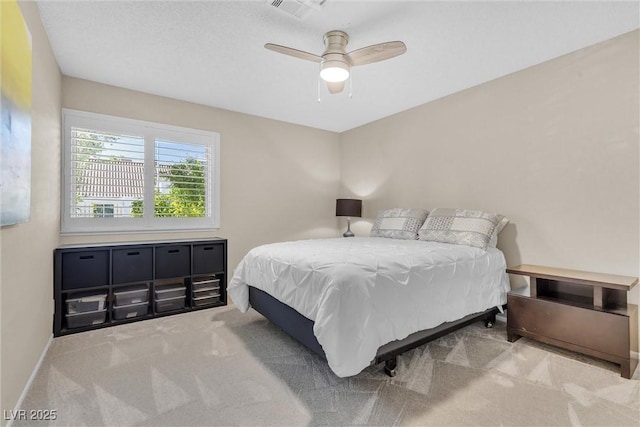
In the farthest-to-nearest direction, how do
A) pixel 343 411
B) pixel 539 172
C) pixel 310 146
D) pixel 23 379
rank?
pixel 310 146, pixel 539 172, pixel 23 379, pixel 343 411

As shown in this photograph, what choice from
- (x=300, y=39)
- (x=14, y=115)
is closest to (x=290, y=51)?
(x=300, y=39)

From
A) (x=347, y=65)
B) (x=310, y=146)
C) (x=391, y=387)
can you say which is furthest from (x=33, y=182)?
(x=310, y=146)

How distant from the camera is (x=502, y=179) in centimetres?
314

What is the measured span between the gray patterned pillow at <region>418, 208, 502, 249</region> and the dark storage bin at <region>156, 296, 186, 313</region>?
2730 mm

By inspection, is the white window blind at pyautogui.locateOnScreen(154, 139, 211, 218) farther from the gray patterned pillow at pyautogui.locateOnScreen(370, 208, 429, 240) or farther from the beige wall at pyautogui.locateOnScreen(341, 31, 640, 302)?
the beige wall at pyautogui.locateOnScreen(341, 31, 640, 302)

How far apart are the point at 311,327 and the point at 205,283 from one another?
1.96 metres

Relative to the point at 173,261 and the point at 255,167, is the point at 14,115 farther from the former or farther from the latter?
the point at 255,167

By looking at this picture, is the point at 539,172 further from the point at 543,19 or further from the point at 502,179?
the point at 543,19

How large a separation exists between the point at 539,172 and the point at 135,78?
4.05 m

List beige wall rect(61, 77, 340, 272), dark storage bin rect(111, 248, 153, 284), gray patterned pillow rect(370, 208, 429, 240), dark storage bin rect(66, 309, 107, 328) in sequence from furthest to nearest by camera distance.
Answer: gray patterned pillow rect(370, 208, 429, 240), beige wall rect(61, 77, 340, 272), dark storage bin rect(111, 248, 153, 284), dark storage bin rect(66, 309, 107, 328)

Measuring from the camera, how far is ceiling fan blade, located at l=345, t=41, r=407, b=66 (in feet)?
6.93

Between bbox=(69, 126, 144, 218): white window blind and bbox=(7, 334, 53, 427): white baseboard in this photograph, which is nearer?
bbox=(7, 334, 53, 427): white baseboard

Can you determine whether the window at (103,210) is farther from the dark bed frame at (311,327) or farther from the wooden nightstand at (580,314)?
the wooden nightstand at (580,314)

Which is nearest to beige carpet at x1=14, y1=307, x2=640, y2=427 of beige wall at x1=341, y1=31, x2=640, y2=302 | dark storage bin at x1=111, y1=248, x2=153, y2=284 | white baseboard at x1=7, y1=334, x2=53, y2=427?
white baseboard at x1=7, y1=334, x2=53, y2=427
